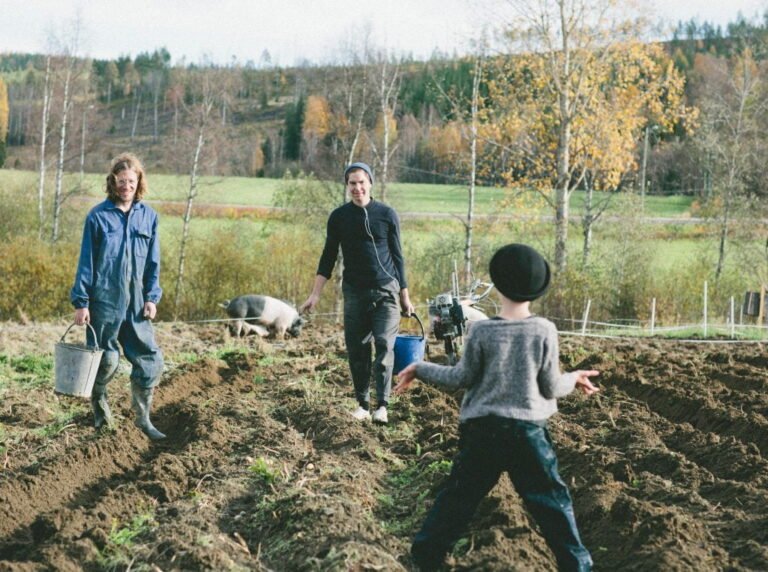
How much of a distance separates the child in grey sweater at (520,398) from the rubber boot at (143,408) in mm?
3479

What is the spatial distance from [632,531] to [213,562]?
6.72 ft

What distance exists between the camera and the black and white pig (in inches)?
680

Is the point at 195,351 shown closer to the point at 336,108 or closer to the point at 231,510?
the point at 231,510

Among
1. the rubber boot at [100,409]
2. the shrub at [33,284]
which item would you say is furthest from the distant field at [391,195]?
the rubber boot at [100,409]

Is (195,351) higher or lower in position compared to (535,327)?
lower

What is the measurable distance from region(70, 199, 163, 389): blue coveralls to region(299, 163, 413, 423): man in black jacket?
1219mm

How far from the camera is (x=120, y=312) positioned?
650cm

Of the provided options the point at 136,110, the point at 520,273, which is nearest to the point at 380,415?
the point at 520,273

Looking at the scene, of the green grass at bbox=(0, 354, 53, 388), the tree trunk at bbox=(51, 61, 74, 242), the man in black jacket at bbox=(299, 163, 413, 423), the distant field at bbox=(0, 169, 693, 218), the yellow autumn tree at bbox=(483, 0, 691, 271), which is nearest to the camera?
the man in black jacket at bbox=(299, 163, 413, 423)

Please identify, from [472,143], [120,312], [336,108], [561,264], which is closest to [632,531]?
[120,312]

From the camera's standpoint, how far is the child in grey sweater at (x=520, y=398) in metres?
3.90

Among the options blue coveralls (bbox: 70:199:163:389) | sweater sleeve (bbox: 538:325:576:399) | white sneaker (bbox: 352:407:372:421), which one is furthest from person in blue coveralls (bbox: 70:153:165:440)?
sweater sleeve (bbox: 538:325:576:399)

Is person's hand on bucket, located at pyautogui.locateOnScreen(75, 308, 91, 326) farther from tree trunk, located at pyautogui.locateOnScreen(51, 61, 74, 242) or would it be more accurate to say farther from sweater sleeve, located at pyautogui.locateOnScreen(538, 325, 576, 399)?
tree trunk, located at pyautogui.locateOnScreen(51, 61, 74, 242)

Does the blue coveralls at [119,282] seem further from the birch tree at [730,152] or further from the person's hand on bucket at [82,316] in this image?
the birch tree at [730,152]
